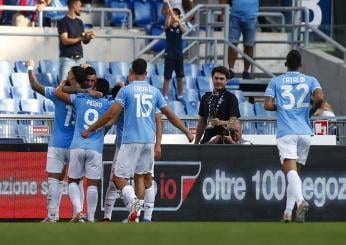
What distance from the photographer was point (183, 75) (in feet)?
85.6

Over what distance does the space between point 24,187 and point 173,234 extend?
6770 millimetres

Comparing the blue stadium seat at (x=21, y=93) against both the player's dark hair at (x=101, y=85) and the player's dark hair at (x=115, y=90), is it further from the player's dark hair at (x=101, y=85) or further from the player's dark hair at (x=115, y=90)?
the player's dark hair at (x=101, y=85)

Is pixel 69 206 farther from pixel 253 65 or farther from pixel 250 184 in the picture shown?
pixel 253 65

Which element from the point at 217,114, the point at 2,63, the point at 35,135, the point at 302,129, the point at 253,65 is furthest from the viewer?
the point at 253,65

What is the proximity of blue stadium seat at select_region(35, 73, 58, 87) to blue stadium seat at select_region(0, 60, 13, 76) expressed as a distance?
19.4 inches

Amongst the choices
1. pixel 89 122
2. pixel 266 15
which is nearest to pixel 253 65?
pixel 266 15

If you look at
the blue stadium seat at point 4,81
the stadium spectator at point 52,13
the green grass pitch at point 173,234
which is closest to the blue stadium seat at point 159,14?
the stadium spectator at point 52,13

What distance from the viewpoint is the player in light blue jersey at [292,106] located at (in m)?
18.9

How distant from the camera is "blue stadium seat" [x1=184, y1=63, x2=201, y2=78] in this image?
2739cm

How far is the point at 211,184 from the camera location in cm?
2133

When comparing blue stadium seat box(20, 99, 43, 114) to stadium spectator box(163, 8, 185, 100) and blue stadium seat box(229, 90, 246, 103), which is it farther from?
blue stadium seat box(229, 90, 246, 103)

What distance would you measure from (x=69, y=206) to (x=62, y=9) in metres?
6.45

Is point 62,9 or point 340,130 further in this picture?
point 62,9

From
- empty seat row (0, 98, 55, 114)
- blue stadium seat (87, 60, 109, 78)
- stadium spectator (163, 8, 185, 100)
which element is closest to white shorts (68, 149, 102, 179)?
empty seat row (0, 98, 55, 114)
